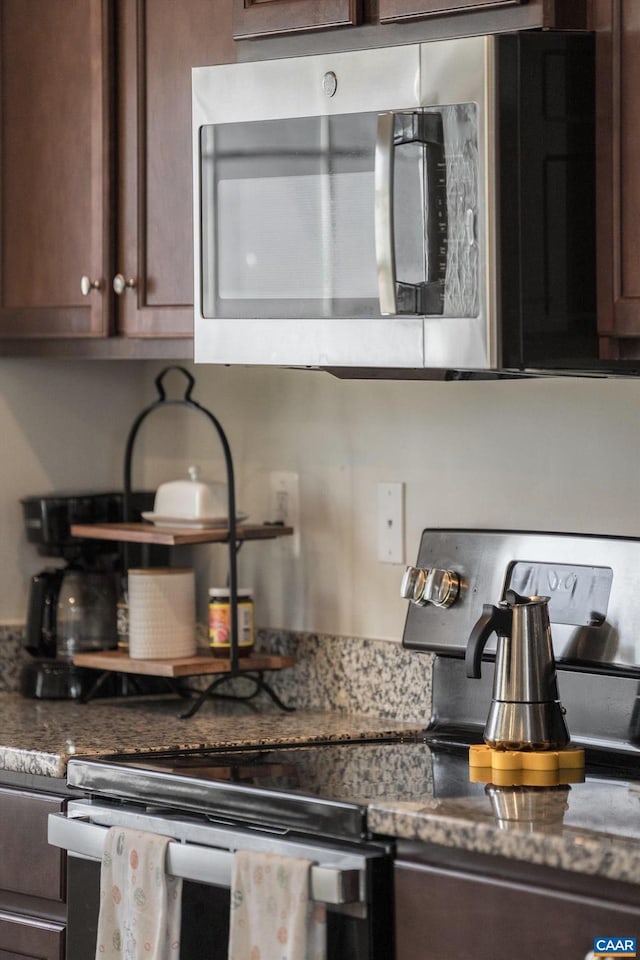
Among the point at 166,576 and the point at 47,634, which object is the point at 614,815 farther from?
the point at 47,634

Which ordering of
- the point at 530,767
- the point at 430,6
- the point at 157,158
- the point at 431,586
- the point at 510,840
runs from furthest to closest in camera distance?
the point at 157,158 < the point at 431,586 < the point at 430,6 < the point at 530,767 < the point at 510,840

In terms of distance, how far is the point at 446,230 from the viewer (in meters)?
1.91

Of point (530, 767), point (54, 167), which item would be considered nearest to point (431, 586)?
point (530, 767)

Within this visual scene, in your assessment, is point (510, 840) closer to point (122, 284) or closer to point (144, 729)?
point (144, 729)

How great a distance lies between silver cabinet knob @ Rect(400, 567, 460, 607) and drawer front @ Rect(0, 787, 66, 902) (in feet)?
1.89

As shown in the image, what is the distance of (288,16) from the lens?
7.04 feet

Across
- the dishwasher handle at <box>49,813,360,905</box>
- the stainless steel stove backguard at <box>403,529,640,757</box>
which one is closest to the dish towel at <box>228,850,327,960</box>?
the dishwasher handle at <box>49,813,360,905</box>

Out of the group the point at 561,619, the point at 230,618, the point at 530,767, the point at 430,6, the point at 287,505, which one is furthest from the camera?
the point at 287,505

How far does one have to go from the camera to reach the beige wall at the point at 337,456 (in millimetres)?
2285

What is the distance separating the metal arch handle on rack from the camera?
99.0 inches

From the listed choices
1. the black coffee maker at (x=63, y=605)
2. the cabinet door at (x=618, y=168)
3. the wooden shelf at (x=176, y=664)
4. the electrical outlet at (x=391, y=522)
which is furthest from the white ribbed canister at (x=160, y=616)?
the cabinet door at (x=618, y=168)

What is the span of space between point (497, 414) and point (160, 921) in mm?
939

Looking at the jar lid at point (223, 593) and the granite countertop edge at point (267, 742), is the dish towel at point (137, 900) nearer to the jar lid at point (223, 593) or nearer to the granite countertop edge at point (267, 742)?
the granite countertop edge at point (267, 742)

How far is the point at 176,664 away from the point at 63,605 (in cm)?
34
